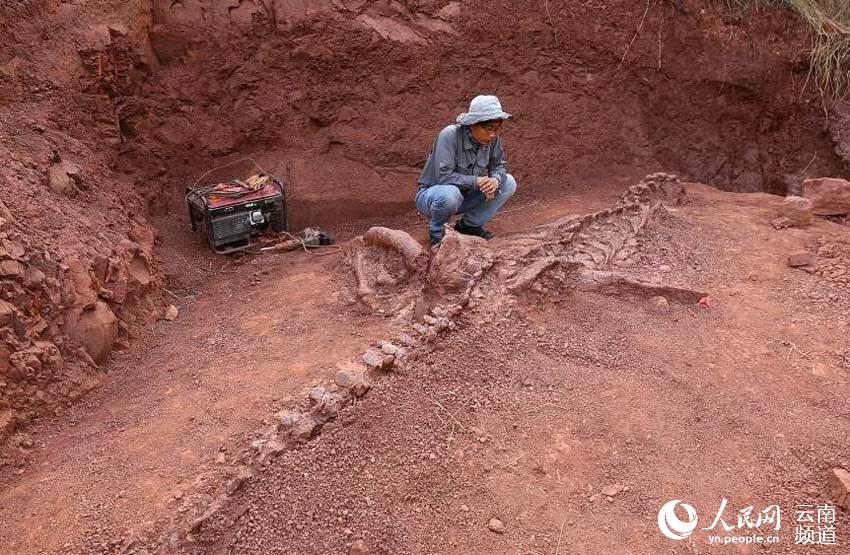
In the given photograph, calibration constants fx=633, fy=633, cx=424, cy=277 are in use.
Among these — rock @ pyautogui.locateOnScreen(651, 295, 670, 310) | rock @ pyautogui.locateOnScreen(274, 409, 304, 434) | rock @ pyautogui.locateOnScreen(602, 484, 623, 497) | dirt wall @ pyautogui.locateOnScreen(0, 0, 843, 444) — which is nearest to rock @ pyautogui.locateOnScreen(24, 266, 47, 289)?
dirt wall @ pyautogui.locateOnScreen(0, 0, 843, 444)

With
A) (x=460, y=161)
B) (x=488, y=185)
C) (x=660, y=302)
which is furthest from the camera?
(x=460, y=161)

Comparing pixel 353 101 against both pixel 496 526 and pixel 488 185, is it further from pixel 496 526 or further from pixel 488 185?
pixel 496 526

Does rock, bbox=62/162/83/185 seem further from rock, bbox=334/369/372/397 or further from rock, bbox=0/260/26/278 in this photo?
rock, bbox=334/369/372/397

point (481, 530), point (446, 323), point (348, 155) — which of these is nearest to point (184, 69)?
point (348, 155)

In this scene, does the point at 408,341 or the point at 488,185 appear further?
the point at 488,185

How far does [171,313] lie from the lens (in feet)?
12.8

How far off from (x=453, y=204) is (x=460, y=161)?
299mm

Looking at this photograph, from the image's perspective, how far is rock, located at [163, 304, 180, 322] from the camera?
3863 millimetres

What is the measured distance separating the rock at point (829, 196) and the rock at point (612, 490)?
335 cm

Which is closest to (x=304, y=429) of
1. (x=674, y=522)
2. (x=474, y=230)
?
(x=674, y=522)

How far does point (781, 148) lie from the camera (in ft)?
19.1

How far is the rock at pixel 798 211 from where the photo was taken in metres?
4.55

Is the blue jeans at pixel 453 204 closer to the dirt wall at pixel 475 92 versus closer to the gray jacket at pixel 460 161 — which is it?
the gray jacket at pixel 460 161

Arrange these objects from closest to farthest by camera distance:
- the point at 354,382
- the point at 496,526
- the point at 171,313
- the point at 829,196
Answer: the point at 496,526
the point at 354,382
the point at 171,313
the point at 829,196
